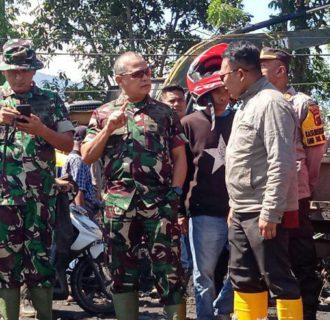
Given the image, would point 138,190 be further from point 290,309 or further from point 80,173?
point 80,173

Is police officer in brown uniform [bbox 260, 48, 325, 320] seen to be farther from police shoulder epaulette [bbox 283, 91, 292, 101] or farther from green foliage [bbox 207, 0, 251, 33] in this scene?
green foliage [bbox 207, 0, 251, 33]

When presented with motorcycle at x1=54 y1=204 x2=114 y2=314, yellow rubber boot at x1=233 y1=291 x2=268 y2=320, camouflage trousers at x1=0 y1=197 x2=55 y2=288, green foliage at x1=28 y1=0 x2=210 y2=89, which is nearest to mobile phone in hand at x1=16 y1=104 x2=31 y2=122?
camouflage trousers at x1=0 y1=197 x2=55 y2=288

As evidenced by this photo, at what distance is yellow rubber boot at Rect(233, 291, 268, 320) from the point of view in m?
5.01

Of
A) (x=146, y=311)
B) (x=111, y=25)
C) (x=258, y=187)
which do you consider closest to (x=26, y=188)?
(x=258, y=187)

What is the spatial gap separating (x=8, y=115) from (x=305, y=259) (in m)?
2.34

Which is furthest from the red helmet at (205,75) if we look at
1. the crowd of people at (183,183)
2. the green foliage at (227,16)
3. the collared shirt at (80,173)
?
the green foliage at (227,16)

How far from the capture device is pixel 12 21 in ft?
73.4

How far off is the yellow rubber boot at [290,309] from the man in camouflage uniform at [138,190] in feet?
2.48

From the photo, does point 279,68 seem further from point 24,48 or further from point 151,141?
point 24,48

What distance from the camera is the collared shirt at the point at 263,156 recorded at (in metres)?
4.65

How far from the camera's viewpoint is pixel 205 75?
20.5 ft

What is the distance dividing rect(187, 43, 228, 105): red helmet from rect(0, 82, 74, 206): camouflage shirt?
1.04m

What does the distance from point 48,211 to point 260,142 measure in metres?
1.57

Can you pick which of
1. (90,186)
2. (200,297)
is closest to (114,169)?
(200,297)
